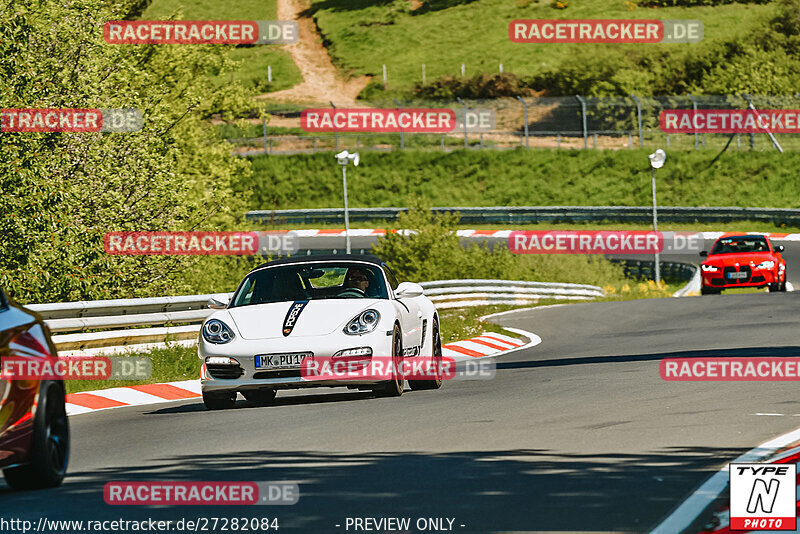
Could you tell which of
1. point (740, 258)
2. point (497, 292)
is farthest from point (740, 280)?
point (497, 292)

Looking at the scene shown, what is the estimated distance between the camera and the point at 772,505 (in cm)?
660

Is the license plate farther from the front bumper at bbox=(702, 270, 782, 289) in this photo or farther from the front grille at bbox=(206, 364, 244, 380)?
the front bumper at bbox=(702, 270, 782, 289)

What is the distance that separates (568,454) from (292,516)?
2.64 meters

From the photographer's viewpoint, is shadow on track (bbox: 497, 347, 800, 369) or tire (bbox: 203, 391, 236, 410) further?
shadow on track (bbox: 497, 347, 800, 369)

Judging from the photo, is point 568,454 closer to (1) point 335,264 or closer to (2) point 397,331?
(2) point 397,331

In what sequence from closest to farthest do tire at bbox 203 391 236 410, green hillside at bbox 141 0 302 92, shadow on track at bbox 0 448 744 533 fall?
1. shadow on track at bbox 0 448 744 533
2. tire at bbox 203 391 236 410
3. green hillside at bbox 141 0 302 92

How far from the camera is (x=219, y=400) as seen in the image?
42.7ft

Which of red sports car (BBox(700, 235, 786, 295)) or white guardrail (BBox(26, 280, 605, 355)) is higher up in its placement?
white guardrail (BBox(26, 280, 605, 355))

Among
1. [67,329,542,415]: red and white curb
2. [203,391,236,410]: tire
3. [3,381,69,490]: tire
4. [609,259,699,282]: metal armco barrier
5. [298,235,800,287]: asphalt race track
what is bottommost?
[609,259,699,282]: metal armco barrier

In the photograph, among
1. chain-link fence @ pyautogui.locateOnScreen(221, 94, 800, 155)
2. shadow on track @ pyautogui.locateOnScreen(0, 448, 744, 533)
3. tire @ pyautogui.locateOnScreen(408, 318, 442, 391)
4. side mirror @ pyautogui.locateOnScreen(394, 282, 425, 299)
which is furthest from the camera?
chain-link fence @ pyautogui.locateOnScreen(221, 94, 800, 155)

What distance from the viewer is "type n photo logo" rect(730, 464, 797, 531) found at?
21.1ft

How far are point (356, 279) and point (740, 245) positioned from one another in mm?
19343

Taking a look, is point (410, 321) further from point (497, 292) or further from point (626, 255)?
point (626, 255)

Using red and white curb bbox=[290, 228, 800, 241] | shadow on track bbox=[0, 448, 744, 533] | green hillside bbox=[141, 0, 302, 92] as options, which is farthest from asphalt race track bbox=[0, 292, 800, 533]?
green hillside bbox=[141, 0, 302, 92]
